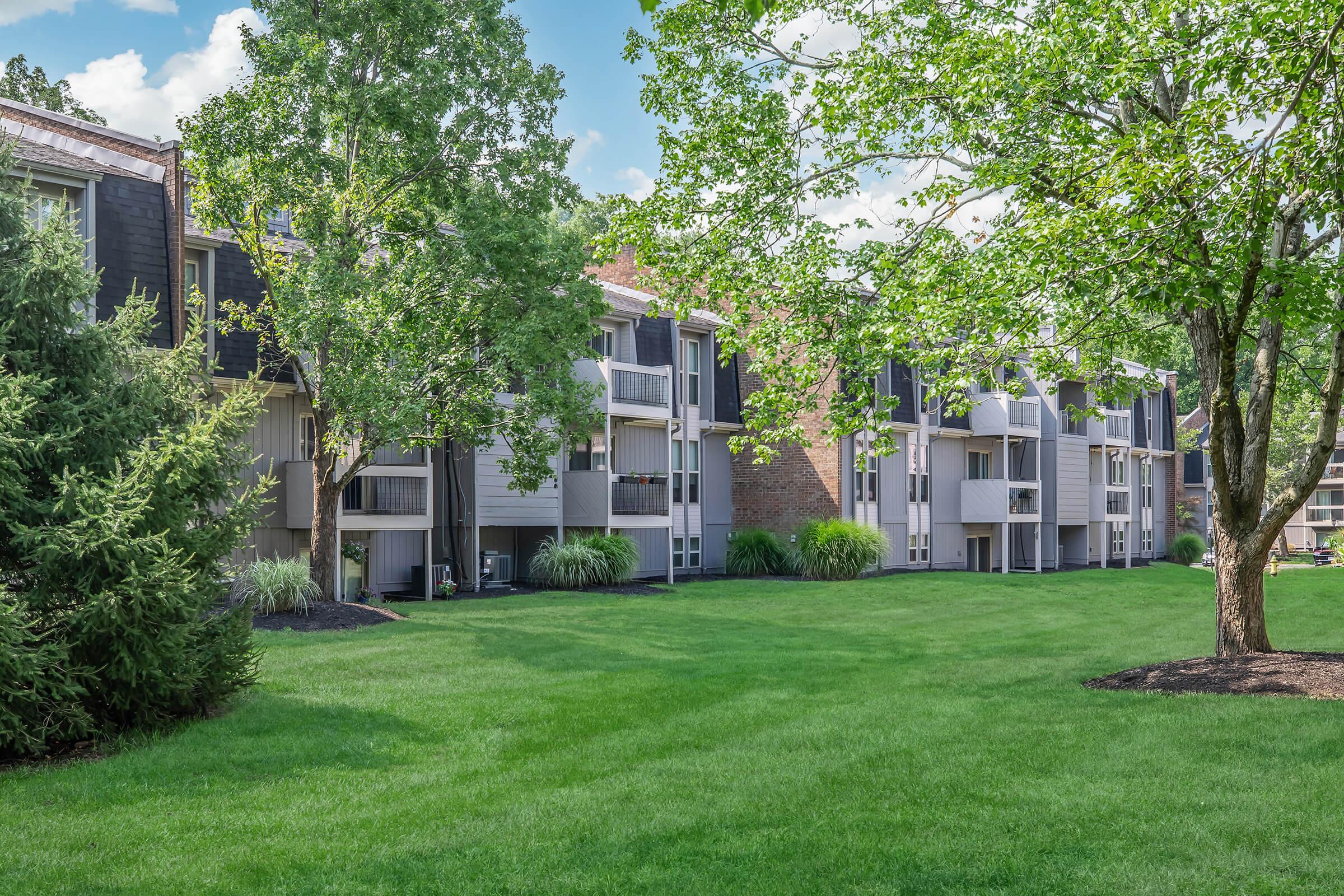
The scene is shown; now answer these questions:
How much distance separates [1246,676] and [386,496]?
53.5 feet

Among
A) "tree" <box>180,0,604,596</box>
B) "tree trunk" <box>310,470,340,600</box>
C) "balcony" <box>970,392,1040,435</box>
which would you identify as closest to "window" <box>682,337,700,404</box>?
"balcony" <box>970,392,1040,435</box>

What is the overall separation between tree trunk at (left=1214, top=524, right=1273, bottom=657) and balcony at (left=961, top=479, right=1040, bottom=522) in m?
22.5

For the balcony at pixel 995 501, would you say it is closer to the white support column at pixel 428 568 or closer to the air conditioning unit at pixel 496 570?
the air conditioning unit at pixel 496 570

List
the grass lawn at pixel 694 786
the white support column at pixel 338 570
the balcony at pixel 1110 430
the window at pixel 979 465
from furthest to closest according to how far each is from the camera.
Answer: the balcony at pixel 1110 430 → the window at pixel 979 465 → the white support column at pixel 338 570 → the grass lawn at pixel 694 786

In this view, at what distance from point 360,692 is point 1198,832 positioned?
7382mm

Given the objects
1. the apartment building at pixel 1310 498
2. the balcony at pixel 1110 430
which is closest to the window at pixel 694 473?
the balcony at pixel 1110 430

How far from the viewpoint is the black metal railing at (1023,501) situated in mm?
34250

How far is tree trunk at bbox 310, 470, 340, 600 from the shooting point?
1786cm

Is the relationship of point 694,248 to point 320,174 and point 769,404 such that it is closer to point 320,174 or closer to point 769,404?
point 769,404

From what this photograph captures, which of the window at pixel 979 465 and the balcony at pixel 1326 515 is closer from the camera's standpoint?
the window at pixel 979 465

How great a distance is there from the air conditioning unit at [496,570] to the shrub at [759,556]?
653 centimetres

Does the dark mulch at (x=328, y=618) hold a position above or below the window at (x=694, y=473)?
below

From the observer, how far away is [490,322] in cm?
1734

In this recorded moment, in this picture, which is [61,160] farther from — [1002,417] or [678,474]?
[1002,417]
